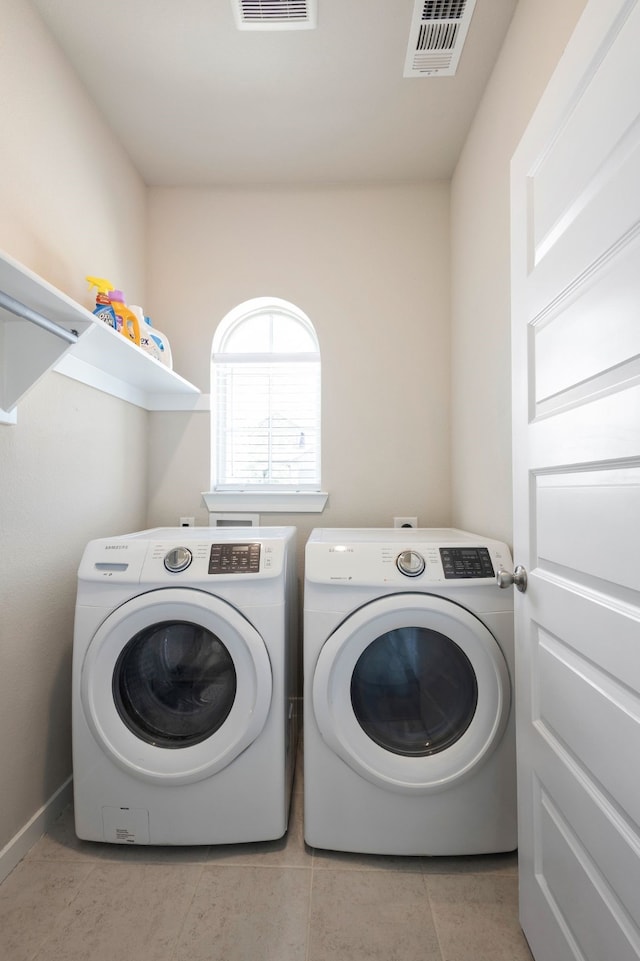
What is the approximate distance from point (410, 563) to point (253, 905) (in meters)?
0.97

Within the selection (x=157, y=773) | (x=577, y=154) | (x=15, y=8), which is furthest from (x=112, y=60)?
(x=157, y=773)

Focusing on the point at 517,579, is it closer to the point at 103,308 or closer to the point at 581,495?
the point at 581,495

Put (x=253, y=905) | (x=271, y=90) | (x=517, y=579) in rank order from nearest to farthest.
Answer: (x=517, y=579), (x=253, y=905), (x=271, y=90)

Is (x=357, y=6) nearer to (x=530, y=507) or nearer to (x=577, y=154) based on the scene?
(x=577, y=154)

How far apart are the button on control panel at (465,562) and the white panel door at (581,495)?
0.87 feet

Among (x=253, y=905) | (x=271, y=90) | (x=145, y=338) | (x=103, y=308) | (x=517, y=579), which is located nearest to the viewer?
(x=517, y=579)

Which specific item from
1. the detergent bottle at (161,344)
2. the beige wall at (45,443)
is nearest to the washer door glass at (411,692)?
the beige wall at (45,443)

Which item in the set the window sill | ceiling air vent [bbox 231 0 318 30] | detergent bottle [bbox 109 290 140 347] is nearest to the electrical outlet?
the window sill

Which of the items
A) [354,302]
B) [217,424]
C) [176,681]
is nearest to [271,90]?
[354,302]

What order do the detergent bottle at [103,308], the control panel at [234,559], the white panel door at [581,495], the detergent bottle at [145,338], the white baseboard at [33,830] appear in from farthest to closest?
the detergent bottle at [145,338], the detergent bottle at [103,308], the control panel at [234,559], the white baseboard at [33,830], the white panel door at [581,495]

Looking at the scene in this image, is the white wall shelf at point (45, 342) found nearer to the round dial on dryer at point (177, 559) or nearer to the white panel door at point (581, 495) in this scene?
the round dial on dryer at point (177, 559)

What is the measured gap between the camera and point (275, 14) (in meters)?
1.51

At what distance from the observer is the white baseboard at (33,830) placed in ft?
4.41

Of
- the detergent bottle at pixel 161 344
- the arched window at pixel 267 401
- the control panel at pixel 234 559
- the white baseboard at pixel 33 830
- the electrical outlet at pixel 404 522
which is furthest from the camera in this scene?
the arched window at pixel 267 401
